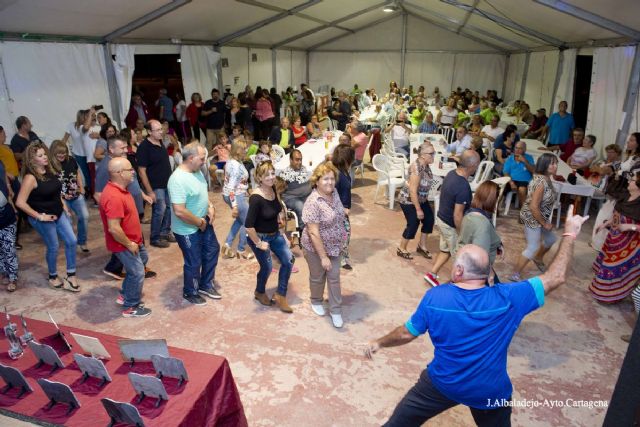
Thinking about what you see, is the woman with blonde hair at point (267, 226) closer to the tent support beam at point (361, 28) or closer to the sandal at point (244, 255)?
the sandal at point (244, 255)

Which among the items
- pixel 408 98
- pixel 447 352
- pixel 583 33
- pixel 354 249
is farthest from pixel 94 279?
pixel 408 98

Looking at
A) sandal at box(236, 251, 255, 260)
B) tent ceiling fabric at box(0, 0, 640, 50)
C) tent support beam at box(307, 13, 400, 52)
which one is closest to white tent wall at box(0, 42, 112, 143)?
tent ceiling fabric at box(0, 0, 640, 50)

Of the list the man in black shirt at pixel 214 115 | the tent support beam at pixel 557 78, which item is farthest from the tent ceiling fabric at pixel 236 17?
the man in black shirt at pixel 214 115

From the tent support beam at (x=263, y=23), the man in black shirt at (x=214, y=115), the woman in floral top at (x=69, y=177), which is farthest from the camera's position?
the tent support beam at (x=263, y=23)

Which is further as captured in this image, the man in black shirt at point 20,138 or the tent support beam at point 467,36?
the tent support beam at point 467,36

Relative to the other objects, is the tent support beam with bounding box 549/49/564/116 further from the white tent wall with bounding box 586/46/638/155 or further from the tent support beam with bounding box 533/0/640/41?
the tent support beam with bounding box 533/0/640/41

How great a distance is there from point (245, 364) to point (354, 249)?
2.39 metres

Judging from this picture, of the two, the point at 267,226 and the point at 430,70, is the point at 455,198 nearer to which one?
the point at 267,226

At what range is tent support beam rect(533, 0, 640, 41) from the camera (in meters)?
5.98

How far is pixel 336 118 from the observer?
456 inches

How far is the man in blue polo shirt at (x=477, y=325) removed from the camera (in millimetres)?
1867

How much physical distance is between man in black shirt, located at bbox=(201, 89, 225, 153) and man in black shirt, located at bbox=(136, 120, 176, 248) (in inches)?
177

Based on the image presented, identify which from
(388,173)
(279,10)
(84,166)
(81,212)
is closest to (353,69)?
(279,10)

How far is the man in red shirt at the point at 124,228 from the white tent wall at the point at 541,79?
33.2 ft
